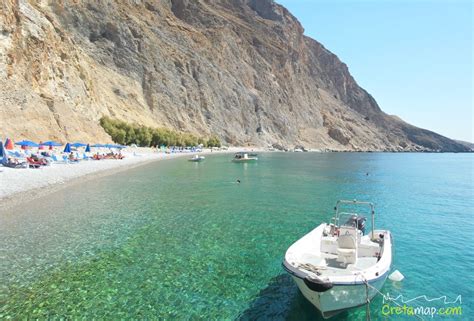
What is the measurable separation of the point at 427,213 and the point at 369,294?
720 inches

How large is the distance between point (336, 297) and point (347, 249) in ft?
7.15

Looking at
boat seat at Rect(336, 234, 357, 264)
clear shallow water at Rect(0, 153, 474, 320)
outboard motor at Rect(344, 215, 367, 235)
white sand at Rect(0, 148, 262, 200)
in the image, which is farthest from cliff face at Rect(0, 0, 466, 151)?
boat seat at Rect(336, 234, 357, 264)

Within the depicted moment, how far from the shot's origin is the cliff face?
56.2 m

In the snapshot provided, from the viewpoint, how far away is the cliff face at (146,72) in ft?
185

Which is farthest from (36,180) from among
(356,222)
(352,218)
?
(356,222)

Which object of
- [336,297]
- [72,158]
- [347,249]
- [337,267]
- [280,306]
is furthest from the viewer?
[72,158]

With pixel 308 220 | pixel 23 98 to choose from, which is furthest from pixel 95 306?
pixel 23 98

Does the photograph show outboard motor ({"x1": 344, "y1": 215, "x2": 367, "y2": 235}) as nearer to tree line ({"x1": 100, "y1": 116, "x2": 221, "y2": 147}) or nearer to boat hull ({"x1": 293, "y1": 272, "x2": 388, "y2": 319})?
boat hull ({"x1": 293, "y1": 272, "x2": 388, "y2": 319})

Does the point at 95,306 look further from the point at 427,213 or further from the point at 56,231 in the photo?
the point at 427,213

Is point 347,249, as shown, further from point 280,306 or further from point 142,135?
point 142,135

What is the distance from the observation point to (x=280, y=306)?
9.92 m

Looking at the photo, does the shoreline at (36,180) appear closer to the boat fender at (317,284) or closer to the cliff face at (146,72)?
the cliff face at (146,72)

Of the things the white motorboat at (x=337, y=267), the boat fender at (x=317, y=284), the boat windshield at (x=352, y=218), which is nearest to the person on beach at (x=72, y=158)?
the boat windshield at (x=352, y=218)

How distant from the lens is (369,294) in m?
9.51
